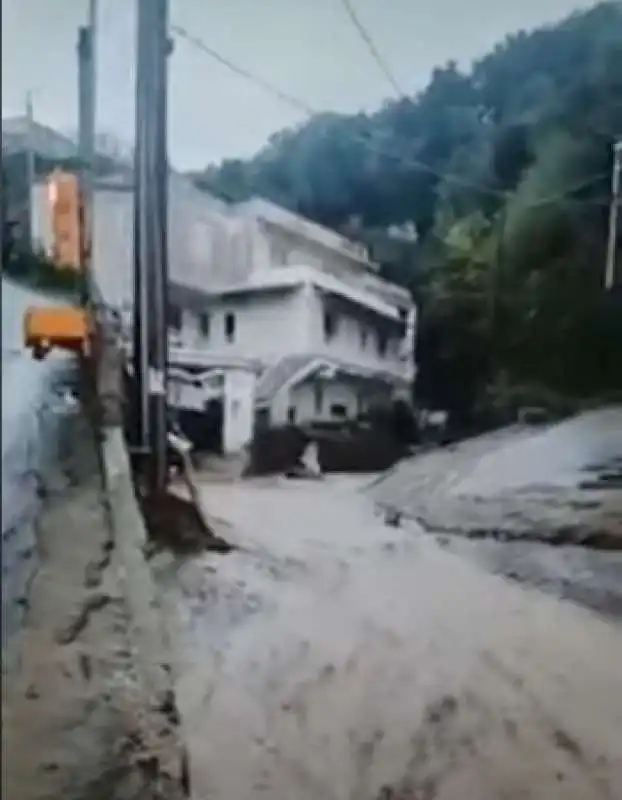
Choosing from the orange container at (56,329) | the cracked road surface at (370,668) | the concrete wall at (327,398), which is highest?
the orange container at (56,329)

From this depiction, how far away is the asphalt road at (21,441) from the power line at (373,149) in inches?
14.2

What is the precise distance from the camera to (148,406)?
3.95 ft

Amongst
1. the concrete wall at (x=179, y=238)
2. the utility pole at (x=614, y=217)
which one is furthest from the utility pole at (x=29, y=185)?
the utility pole at (x=614, y=217)

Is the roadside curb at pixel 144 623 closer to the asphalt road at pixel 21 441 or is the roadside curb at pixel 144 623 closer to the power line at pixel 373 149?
the asphalt road at pixel 21 441

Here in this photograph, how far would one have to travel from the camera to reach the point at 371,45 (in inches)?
49.8

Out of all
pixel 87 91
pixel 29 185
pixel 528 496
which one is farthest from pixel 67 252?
pixel 528 496

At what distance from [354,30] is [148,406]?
1.76 ft

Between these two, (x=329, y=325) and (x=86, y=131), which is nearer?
(x=86, y=131)

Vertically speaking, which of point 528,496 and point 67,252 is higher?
point 67,252

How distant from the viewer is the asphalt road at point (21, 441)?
1110 millimetres

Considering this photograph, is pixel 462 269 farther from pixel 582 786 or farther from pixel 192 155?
pixel 582 786

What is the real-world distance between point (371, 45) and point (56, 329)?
0.53 m

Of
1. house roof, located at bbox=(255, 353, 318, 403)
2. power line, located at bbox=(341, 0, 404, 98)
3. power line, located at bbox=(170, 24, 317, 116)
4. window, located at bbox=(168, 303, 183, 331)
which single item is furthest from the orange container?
power line, located at bbox=(341, 0, 404, 98)

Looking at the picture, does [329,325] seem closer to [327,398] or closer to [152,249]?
[327,398]
